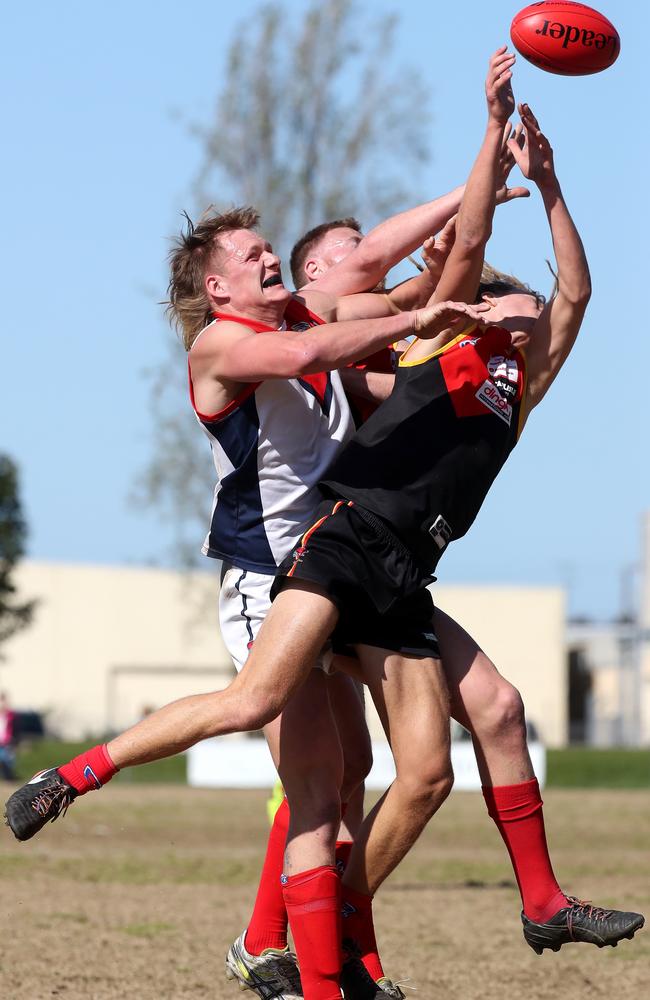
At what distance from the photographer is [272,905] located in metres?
5.51

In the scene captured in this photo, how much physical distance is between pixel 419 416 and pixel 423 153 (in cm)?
2785

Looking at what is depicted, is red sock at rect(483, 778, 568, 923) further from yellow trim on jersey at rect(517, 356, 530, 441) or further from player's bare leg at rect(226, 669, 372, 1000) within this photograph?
yellow trim on jersey at rect(517, 356, 530, 441)

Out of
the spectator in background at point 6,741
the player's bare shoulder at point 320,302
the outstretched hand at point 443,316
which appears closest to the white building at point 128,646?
the spectator in background at point 6,741

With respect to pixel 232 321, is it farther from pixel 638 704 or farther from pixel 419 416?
pixel 638 704

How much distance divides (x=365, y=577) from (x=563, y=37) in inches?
81.8

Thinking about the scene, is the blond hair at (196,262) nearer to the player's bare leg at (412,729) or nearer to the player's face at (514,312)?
the player's face at (514,312)

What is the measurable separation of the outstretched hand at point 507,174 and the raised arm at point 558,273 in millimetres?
28

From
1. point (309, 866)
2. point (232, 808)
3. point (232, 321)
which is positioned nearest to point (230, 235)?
point (232, 321)

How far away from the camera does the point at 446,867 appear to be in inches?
535

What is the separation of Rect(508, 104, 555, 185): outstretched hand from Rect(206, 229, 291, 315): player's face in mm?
908

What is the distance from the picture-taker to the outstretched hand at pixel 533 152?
5.05 meters

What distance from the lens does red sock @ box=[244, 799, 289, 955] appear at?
5449mm

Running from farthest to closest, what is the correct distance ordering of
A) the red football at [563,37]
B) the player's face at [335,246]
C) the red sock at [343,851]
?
the player's face at [335,246], the red sock at [343,851], the red football at [563,37]

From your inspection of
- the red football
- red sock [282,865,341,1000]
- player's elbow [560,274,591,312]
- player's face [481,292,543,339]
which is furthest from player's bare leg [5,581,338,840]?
the red football
